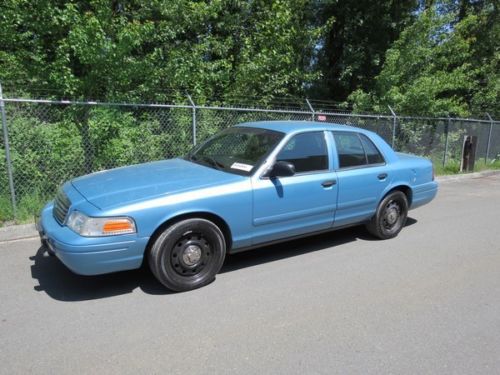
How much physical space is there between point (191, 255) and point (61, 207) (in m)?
1.36

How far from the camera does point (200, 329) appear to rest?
10.3ft

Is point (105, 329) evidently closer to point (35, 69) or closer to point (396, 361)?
point (396, 361)

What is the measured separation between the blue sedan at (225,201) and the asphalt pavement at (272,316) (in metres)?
0.37

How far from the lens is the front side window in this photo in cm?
442

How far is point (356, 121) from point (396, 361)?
9.74 m

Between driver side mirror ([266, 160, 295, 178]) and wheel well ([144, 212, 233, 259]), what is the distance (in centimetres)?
72

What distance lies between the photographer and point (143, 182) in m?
3.93

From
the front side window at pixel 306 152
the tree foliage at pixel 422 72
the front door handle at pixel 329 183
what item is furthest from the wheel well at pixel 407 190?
the tree foliage at pixel 422 72

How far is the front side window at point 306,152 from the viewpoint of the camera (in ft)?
14.5

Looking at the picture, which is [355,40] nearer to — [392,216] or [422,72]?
[422,72]

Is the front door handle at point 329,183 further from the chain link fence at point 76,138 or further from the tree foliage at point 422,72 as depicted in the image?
the tree foliage at point 422,72

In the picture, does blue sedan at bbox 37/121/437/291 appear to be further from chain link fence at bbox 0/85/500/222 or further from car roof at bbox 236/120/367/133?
chain link fence at bbox 0/85/500/222

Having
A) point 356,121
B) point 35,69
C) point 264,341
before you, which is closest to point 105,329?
point 264,341

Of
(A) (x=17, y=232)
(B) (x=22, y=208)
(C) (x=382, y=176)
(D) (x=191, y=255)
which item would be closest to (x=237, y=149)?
(D) (x=191, y=255)
